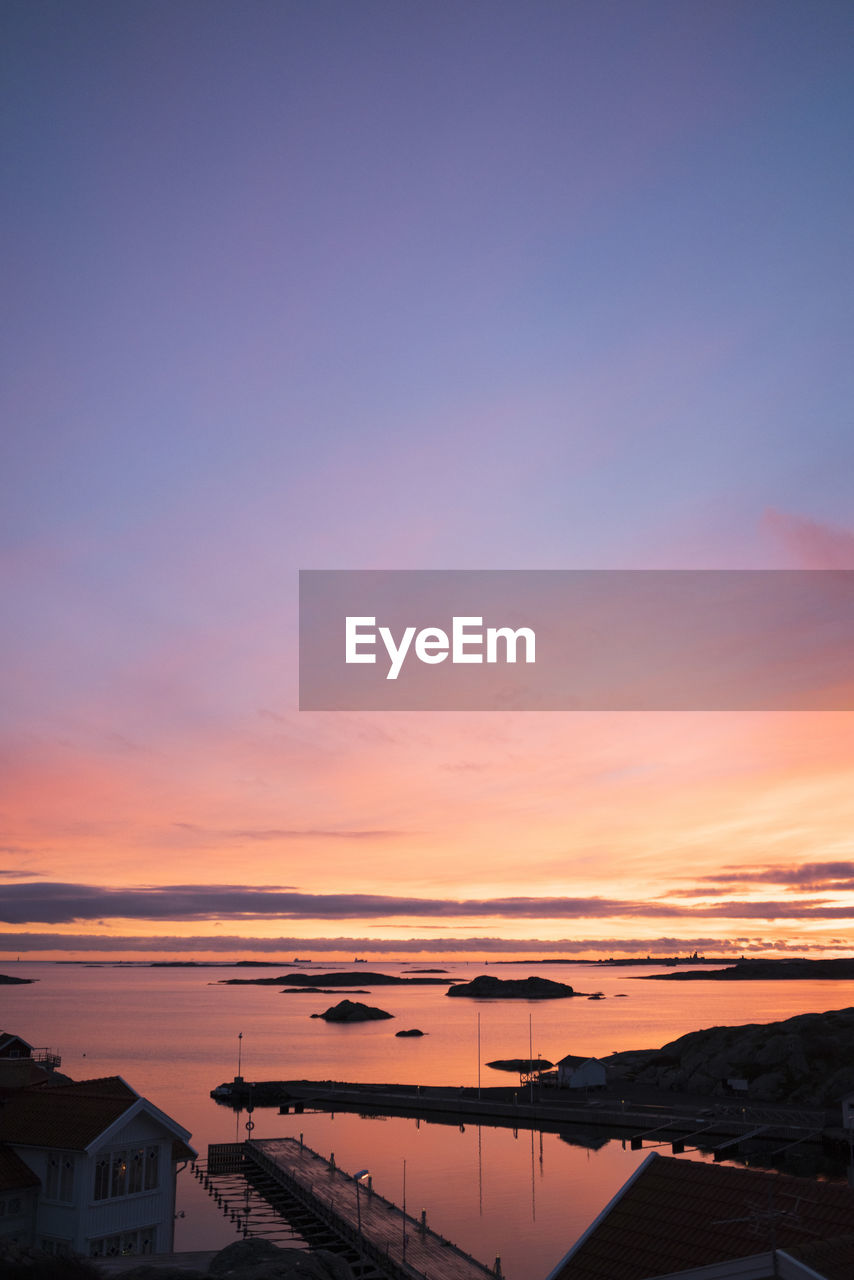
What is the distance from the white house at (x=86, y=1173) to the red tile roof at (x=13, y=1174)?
3 centimetres

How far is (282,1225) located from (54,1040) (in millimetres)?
154920

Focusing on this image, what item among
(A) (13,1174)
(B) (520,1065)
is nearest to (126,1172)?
(A) (13,1174)

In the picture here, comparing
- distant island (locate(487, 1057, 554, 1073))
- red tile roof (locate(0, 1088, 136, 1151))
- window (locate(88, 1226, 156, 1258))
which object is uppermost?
red tile roof (locate(0, 1088, 136, 1151))

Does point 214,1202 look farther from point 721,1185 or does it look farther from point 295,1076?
point 295,1076

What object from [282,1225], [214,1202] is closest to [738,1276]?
[282,1225]

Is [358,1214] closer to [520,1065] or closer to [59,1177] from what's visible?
[59,1177]

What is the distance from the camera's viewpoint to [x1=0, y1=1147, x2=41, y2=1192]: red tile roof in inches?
1235

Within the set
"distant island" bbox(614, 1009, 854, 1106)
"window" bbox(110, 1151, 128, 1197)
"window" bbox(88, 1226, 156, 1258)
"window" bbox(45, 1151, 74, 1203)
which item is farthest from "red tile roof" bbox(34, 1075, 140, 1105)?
"distant island" bbox(614, 1009, 854, 1106)

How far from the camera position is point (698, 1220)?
19062 millimetres

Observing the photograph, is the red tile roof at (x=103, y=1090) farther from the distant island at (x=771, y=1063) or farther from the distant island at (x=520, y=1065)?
the distant island at (x=520, y=1065)

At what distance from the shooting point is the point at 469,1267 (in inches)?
1597

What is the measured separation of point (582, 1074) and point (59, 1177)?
76946 millimetres

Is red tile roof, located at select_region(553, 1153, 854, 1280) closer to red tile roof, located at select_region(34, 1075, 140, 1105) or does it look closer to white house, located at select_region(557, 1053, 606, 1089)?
red tile roof, located at select_region(34, 1075, 140, 1105)

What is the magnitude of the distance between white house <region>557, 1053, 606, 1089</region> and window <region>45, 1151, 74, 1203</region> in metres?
76.2
